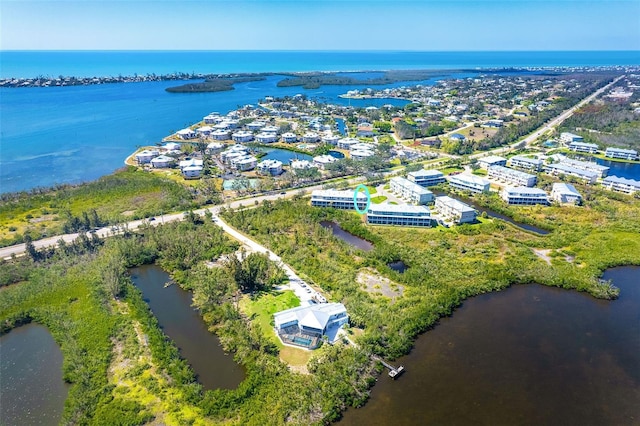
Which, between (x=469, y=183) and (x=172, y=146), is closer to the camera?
(x=469, y=183)

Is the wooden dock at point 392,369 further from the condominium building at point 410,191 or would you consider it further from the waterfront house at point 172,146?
the waterfront house at point 172,146

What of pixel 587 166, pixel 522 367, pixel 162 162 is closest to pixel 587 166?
pixel 587 166

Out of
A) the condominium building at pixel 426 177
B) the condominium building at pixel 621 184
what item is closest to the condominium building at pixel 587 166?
the condominium building at pixel 621 184

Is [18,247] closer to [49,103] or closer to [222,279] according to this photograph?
[222,279]

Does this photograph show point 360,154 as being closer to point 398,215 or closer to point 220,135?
point 398,215

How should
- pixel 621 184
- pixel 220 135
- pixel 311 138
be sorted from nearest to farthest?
pixel 621 184, pixel 311 138, pixel 220 135

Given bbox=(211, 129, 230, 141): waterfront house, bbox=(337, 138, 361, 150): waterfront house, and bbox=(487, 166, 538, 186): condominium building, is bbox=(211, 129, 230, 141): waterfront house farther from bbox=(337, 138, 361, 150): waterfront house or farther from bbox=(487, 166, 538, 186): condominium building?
bbox=(487, 166, 538, 186): condominium building
